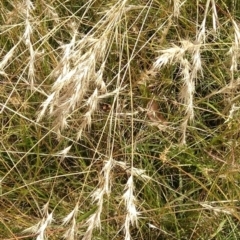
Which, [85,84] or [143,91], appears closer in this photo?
[85,84]

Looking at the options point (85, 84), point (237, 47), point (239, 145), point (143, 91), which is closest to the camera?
point (85, 84)

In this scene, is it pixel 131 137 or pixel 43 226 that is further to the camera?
pixel 131 137

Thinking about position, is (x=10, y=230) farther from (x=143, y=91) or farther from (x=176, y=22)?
(x=176, y=22)

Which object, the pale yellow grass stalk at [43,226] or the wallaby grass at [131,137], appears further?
the wallaby grass at [131,137]

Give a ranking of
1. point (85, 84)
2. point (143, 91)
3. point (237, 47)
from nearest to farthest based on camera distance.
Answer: point (85, 84) < point (237, 47) < point (143, 91)

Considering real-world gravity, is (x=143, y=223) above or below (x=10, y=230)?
below

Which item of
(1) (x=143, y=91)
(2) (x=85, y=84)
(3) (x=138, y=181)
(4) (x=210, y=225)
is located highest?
(2) (x=85, y=84)

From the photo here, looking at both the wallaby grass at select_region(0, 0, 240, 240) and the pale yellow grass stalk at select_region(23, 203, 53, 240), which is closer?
the pale yellow grass stalk at select_region(23, 203, 53, 240)

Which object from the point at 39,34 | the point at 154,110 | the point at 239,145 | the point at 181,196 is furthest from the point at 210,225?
the point at 39,34
